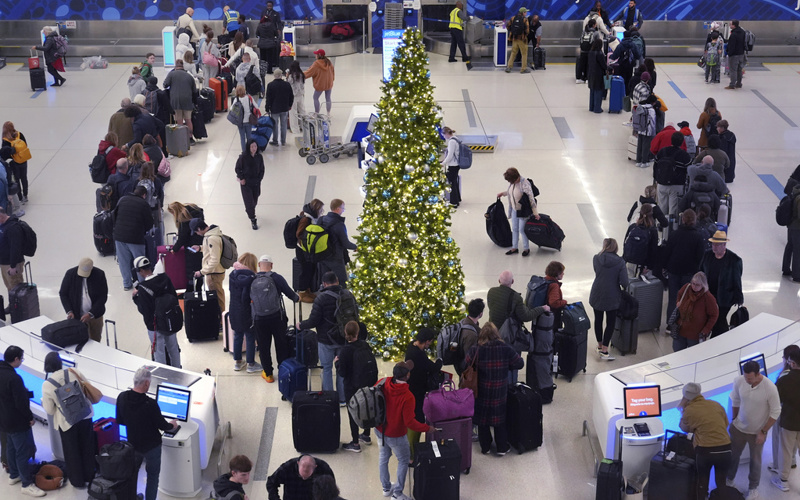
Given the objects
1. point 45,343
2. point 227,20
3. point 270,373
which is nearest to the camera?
point 45,343

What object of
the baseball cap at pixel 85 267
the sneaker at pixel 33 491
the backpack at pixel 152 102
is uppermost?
the backpack at pixel 152 102

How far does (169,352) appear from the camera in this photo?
10664mm

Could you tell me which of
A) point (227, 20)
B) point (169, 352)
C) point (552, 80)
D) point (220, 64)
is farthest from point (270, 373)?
point (227, 20)

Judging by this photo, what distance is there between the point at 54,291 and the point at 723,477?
8.21m

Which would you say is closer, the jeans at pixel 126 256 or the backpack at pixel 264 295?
the backpack at pixel 264 295

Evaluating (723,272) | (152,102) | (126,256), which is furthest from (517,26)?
(723,272)

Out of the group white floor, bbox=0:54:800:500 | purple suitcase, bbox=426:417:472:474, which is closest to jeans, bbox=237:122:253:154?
white floor, bbox=0:54:800:500

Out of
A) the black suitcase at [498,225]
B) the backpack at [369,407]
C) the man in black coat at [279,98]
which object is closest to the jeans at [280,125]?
the man in black coat at [279,98]

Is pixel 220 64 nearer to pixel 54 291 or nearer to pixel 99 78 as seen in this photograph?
pixel 99 78

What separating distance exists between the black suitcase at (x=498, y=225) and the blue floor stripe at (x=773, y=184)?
4.90 m

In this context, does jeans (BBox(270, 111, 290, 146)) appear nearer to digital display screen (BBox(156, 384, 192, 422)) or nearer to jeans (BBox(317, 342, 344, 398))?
jeans (BBox(317, 342, 344, 398))

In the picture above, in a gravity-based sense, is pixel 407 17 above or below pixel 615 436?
above

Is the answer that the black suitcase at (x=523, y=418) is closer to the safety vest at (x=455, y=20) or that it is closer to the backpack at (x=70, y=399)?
the backpack at (x=70, y=399)

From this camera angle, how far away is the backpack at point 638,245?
472 inches
